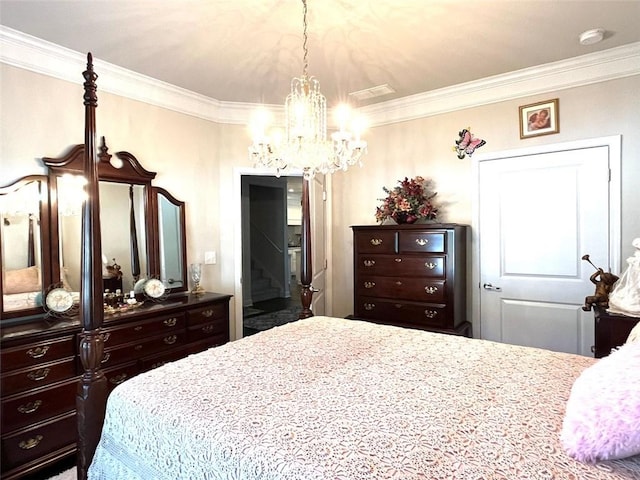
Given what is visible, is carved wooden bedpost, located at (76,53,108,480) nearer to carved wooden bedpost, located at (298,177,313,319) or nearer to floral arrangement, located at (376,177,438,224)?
carved wooden bedpost, located at (298,177,313,319)

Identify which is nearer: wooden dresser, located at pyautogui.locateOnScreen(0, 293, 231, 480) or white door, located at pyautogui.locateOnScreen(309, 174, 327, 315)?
wooden dresser, located at pyautogui.locateOnScreen(0, 293, 231, 480)

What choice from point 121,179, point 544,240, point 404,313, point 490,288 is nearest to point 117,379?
point 121,179

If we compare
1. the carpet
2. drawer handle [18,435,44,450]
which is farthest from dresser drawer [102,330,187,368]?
the carpet

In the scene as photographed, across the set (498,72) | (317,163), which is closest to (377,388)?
(317,163)

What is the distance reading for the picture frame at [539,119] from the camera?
298 cm

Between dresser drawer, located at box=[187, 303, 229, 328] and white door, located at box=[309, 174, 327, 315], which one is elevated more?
white door, located at box=[309, 174, 327, 315]

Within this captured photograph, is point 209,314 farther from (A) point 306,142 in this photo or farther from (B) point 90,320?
(A) point 306,142

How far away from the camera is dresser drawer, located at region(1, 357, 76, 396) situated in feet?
6.74

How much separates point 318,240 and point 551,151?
2325mm

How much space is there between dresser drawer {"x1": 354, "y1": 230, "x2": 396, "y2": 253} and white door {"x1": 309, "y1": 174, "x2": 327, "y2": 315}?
2.34ft

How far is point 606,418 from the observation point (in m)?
0.95

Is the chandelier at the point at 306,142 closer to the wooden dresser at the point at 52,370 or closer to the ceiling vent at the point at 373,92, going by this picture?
the ceiling vent at the point at 373,92

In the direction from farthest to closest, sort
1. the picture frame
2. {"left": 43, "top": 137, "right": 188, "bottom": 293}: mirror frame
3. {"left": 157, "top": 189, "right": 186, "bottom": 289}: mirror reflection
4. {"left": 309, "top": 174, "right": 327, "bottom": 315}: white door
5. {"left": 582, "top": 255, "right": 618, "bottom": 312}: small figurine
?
{"left": 309, "top": 174, "right": 327, "bottom": 315}: white door < {"left": 157, "top": 189, "right": 186, "bottom": 289}: mirror reflection < the picture frame < {"left": 43, "top": 137, "right": 188, "bottom": 293}: mirror frame < {"left": 582, "top": 255, "right": 618, "bottom": 312}: small figurine

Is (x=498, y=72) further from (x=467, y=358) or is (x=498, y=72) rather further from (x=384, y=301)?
(x=467, y=358)
